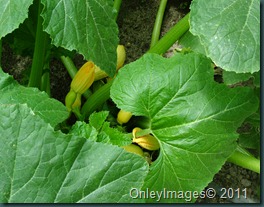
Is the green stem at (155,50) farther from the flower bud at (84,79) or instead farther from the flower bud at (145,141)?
the flower bud at (145,141)

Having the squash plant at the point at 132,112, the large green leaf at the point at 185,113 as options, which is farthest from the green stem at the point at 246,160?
the large green leaf at the point at 185,113

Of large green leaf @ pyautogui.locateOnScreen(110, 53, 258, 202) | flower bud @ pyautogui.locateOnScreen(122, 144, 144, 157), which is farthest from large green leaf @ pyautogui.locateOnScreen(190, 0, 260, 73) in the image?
flower bud @ pyautogui.locateOnScreen(122, 144, 144, 157)

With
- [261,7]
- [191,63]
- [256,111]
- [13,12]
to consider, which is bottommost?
[256,111]

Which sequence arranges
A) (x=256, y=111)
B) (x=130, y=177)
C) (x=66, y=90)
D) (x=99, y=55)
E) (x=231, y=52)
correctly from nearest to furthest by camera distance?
(x=130, y=177), (x=231, y=52), (x=99, y=55), (x=256, y=111), (x=66, y=90)

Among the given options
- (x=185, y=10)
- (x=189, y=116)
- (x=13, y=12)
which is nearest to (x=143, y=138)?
(x=189, y=116)

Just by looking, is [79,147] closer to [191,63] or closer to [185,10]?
[191,63]

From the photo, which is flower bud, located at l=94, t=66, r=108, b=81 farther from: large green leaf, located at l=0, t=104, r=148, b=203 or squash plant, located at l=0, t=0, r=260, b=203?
large green leaf, located at l=0, t=104, r=148, b=203
